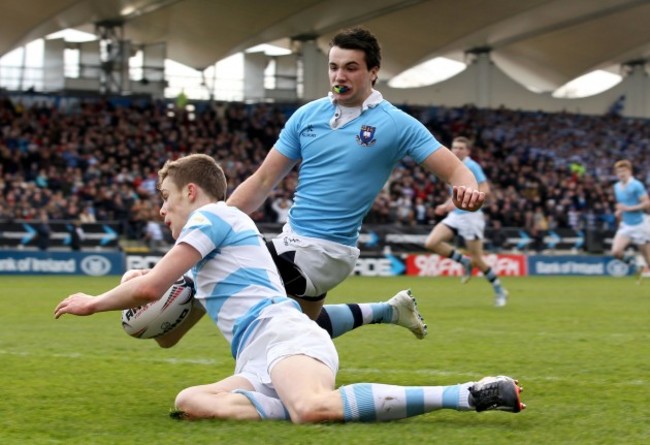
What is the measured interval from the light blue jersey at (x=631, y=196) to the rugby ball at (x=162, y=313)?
52.1 feet

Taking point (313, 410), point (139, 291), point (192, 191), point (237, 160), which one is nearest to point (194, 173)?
point (192, 191)

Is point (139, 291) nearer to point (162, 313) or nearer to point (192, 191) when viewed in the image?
point (192, 191)

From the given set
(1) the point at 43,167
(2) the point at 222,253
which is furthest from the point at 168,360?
(1) the point at 43,167

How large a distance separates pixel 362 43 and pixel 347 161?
2.25 ft

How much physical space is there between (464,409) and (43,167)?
1163 inches

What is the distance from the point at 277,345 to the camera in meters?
5.39

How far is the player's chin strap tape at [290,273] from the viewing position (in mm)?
6605

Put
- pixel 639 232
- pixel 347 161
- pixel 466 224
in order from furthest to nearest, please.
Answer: pixel 639 232
pixel 466 224
pixel 347 161

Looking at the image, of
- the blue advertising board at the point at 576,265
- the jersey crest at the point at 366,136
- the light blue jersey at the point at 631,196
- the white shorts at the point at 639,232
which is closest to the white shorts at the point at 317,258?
the jersey crest at the point at 366,136

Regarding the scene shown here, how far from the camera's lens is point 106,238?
89.4 feet

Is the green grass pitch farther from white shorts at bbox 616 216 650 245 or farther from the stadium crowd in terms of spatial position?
the stadium crowd

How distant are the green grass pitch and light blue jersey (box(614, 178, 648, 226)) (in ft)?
18.2

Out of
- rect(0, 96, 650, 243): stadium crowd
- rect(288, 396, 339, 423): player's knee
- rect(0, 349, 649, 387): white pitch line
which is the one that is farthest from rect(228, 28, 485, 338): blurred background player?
rect(0, 96, 650, 243): stadium crowd

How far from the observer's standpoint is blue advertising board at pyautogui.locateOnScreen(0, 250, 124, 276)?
26438 mm
